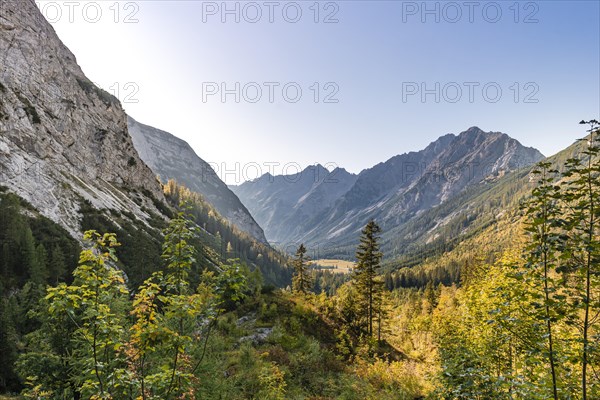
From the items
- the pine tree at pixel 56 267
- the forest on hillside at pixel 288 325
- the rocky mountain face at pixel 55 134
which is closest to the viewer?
the forest on hillside at pixel 288 325

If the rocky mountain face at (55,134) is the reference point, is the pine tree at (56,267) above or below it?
below

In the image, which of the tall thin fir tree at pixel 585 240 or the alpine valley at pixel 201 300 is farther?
the alpine valley at pixel 201 300

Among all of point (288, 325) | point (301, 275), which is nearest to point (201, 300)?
point (288, 325)

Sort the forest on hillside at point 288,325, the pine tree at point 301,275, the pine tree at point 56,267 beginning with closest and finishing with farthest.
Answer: the forest on hillside at point 288,325 → the pine tree at point 56,267 → the pine tree at point 301,275

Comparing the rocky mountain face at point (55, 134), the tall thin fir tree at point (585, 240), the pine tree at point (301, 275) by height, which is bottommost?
the pine tree at point (301, 275)

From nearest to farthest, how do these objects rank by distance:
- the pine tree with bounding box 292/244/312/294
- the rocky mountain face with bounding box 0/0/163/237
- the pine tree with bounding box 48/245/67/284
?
the pine tree with bounding box 48/245/67/284 → the pine tree with bounding box 292/244/312/294 → the rocky mountain face with bounding box 0/0/163/237

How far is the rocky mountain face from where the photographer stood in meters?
61.6

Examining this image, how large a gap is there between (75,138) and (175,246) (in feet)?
347

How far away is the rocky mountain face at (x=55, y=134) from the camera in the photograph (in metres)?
61.6

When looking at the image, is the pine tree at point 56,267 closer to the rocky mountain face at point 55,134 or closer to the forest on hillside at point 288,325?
the forest on hillside at point 288,325

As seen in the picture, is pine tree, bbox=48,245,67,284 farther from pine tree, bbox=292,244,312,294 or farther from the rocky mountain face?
pine tree, bbox=292,244,312,294

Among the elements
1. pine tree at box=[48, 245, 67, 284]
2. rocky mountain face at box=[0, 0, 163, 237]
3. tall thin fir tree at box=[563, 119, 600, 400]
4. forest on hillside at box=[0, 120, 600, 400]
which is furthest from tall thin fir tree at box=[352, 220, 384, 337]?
rocky mountain face at box=[0, 0, 163, 237]

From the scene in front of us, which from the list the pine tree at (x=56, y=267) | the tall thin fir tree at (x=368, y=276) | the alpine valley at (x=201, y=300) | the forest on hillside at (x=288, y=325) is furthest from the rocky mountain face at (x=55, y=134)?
the tall thin fir tree at (x=368, y=276)

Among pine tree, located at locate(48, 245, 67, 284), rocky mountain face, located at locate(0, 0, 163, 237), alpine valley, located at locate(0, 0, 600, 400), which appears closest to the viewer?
alpine valley, located at locate(0, 0, 600, 400)
